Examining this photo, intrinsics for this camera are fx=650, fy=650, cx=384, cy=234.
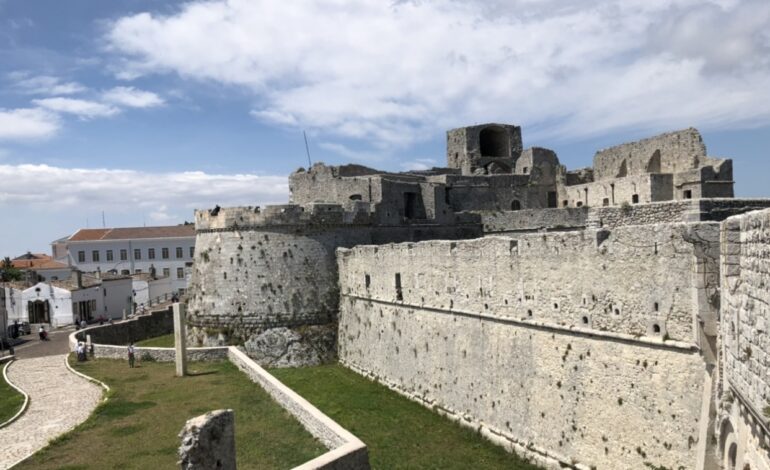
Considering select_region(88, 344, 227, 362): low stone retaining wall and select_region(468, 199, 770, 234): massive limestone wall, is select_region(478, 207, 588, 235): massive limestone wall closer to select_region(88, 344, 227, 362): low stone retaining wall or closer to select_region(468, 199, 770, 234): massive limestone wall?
select_region(468, 199, 770, 234): massive limestone wall

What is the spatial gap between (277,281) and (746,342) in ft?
62.3

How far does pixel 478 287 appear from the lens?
1537cm

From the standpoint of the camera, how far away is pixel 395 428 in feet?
52.0

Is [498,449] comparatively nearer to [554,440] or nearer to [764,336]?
[554,440]

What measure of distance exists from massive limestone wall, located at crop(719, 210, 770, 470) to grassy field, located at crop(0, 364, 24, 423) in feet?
53.6

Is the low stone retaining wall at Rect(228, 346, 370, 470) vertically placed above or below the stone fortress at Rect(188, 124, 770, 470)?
below

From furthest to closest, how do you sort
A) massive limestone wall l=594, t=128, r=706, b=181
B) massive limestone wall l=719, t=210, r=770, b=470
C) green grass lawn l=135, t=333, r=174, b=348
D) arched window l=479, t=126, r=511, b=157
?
1. arched window l=479, t=126, r=511, b=157
2. green grass lawn l=135, t=333, r=174, b=348
3. massive limestone wall l=594, t=128, r=706, b=181
4. massive limestone wall l=719, t=210, r=770, b=470

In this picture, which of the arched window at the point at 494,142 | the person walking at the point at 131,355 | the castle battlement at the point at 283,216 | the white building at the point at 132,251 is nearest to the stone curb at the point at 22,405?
the person walking at the point at 131,355

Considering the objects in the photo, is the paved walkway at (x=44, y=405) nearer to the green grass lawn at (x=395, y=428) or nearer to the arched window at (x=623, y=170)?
the green grass lawn at (x=395, y=428)

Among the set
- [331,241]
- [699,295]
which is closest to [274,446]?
[699,295]

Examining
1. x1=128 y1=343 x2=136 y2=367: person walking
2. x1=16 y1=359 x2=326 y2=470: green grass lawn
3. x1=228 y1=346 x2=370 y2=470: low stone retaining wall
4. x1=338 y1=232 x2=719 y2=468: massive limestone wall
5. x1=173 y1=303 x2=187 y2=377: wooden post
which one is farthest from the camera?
x1=128 y1=343 x2=136 y2=367: person walking

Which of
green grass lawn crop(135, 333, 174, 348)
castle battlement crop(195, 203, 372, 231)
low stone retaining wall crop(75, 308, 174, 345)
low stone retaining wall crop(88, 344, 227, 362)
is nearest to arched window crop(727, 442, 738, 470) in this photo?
castle battlement crop(195, 203, 372, 231)

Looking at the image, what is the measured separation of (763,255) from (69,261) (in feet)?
208

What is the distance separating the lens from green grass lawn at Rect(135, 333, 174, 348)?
29.0 metres
